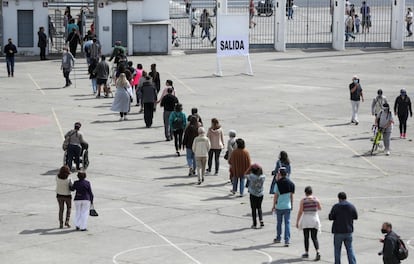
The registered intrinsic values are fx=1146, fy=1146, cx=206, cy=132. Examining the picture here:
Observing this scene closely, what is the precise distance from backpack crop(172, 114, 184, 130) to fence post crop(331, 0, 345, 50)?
89.6 feet

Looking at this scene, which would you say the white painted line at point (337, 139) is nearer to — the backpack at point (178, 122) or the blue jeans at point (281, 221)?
→ the backpack at point (178, 122)

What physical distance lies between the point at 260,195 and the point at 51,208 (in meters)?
4.45

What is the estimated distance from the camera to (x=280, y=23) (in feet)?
177

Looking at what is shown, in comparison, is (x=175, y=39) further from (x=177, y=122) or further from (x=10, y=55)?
(x=177, y=122)

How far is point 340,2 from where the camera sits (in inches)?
2143

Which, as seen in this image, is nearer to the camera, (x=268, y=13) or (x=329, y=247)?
(x=329, y=247)

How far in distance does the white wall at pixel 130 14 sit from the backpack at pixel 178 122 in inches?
904

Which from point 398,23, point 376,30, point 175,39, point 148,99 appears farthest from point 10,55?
point 376,30

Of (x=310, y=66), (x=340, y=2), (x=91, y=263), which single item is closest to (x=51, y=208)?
(x=91, y=263)

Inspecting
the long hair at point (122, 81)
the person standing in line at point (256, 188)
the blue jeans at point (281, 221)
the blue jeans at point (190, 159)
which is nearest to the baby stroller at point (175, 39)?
the long hair at point (122, 81)

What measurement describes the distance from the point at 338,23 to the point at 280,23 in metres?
2.87

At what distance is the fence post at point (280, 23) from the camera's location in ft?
177

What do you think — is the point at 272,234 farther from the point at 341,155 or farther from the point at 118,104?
the point at 118,104

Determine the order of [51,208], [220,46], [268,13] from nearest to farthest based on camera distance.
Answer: [51,208], [220,46], [268,13]
